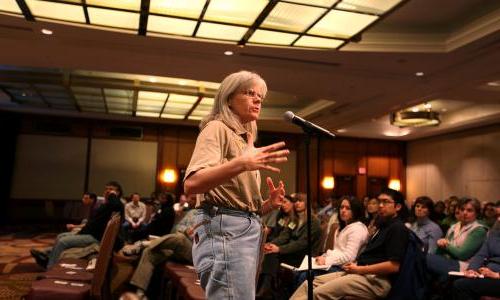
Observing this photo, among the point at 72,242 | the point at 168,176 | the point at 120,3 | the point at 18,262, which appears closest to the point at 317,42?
the point at 120,3

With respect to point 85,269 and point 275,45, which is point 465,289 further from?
point 275,45

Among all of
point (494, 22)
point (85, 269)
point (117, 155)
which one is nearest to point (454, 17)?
point (494, 22)

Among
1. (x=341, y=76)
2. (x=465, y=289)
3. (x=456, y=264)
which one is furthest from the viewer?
(x=341, y=76)

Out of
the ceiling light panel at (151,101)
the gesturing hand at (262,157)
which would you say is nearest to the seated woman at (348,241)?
the gesturing hand at (262,157)

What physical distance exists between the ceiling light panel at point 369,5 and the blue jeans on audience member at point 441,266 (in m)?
2.52

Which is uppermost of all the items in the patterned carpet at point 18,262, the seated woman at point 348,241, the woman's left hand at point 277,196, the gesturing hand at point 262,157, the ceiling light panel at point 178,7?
the ceiling light panel at point 178,7

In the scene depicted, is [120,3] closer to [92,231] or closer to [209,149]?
[92,231]

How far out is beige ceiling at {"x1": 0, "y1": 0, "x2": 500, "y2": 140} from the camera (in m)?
5.59

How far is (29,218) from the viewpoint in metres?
12.2

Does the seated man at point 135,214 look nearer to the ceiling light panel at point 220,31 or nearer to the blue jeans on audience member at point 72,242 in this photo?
the blue jeans on audience member at point 72,242

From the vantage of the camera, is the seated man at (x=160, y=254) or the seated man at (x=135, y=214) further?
the seated man at (x=135, y=214)

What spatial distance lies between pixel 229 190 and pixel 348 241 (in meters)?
2.67

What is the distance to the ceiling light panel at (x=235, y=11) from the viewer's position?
477cm

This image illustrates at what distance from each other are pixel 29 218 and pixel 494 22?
11.6 m
